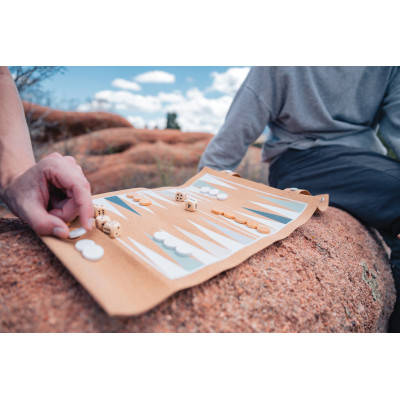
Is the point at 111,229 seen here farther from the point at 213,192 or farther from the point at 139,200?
the point at 213,192

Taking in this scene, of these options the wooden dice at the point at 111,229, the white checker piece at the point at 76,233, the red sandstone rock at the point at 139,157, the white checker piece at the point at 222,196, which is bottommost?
the red sandstone rock at the point at 139,157

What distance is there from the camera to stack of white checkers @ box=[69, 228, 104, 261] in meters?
0.93

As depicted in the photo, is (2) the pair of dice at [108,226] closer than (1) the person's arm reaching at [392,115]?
Yes

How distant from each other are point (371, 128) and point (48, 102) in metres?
4.55

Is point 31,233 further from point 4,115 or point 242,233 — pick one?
point 242,233

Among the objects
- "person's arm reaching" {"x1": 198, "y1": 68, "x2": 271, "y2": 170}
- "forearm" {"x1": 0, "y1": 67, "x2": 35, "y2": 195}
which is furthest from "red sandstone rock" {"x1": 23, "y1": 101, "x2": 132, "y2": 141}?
"forearm" {"x1": 0, "y1": 67, "x2": 35, "y2": 195}

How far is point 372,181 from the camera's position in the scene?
1.83 metres

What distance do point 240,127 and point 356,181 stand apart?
1011 mm

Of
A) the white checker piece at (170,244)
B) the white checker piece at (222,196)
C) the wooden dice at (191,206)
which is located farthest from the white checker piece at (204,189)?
the white checker piece at (170,244)

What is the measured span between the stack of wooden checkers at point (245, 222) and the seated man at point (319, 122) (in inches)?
38.7

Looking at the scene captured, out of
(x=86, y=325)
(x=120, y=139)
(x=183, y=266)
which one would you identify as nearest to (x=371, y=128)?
(x=183, y=266)

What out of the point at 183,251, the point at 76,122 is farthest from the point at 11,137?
the point at 76,122

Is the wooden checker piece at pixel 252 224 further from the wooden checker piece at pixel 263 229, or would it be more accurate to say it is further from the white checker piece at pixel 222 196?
the white checker piece at pixel 222 196

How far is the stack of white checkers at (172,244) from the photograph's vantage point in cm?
103
